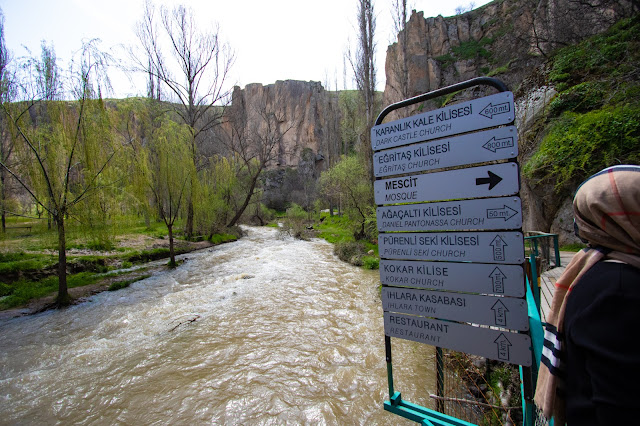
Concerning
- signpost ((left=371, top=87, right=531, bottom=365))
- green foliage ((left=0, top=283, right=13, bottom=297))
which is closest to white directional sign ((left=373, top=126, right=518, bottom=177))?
signpost ((left=371, top=87, right=531, bottom=365))

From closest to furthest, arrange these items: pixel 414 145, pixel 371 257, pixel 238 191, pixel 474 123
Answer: pixel 474 123, pixel 414 145, pixel 371 257, pixel 238 191

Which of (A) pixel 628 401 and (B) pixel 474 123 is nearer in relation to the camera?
(A) pixel 628 401

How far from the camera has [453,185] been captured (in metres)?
1.91

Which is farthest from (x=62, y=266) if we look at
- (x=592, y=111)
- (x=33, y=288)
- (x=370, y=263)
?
(x=592, y=111)

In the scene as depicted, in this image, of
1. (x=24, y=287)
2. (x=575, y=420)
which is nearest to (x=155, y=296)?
(x=24, y=287)

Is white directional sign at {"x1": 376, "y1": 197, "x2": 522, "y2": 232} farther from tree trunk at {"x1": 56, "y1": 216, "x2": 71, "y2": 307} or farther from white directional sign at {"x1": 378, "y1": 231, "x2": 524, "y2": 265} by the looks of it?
tree trunk at {"x1": 56, "y1": 216, "x2": 71, "y2": 307}

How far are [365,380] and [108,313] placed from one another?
22.3 feet

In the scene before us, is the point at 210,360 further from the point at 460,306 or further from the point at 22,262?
the point at 22,262

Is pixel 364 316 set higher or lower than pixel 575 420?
lower

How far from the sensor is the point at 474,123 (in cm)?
182

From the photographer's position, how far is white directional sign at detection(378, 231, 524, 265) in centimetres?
171

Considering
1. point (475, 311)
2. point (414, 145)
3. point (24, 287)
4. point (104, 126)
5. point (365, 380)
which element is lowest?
point (365, 380)

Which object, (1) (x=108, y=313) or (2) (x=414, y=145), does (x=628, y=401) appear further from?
(1) (x=108, y=313)

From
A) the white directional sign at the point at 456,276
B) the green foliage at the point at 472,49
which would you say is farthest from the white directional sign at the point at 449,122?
the green foliage at the point at 472,49
